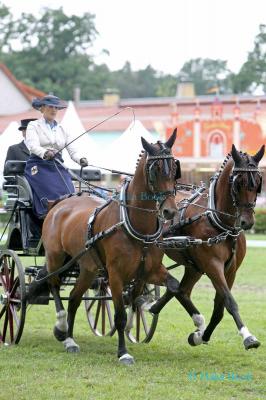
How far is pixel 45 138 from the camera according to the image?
857 cm

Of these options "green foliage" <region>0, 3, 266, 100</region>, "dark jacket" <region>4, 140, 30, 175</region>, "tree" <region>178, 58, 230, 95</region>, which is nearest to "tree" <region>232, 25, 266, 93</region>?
"green foliage" <region>0, 3, 266, 100</region>

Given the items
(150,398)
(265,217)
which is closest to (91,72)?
(265,217)

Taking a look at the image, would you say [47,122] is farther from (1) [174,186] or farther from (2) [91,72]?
(2) [91,72]

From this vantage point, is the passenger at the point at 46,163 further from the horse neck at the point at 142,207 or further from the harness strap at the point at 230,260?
the harness strap at the point at 230,260

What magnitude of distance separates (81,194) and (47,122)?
864 mm

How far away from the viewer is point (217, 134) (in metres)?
35.3

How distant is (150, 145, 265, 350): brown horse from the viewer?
6.98m

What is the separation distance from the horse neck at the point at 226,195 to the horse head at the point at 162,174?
2.10 ft

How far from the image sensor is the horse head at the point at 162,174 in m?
6.68

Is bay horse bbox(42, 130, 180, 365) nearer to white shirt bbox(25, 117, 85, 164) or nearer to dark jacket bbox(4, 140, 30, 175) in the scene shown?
white shirt bbox(25, 117, 85, 164)

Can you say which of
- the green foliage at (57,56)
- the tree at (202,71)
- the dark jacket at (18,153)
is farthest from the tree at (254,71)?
the dark jacket at (18,153)

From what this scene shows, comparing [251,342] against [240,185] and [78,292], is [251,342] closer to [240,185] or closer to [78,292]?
[240,185]

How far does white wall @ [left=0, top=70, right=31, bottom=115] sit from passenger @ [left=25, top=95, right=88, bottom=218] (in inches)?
1747

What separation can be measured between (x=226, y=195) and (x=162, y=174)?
850 millimetres
